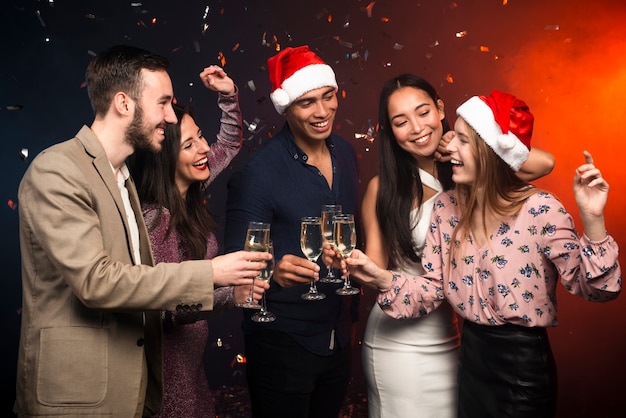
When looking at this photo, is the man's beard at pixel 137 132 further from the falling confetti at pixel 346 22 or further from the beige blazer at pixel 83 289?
the falling confetti at pixel 346 22

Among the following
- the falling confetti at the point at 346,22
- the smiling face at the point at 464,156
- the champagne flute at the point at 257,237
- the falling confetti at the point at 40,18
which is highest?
the falling confetti at the point at 346,22

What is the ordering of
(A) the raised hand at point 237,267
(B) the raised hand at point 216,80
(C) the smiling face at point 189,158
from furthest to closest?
1. (B) the raised hand at point 216,80
2. (C) the smiling face at point 189,158
3. (A) the raised hand at point 237,267

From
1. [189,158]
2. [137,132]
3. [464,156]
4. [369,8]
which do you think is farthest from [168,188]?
[369,8]

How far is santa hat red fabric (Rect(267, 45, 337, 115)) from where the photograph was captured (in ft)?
10.5

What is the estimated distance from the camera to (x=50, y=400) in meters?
2.16

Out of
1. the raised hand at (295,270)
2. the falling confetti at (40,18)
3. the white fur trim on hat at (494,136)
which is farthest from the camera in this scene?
the falling confetti at (40,18)

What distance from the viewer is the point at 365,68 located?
4996mm

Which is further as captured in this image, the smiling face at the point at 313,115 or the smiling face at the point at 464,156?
the smiling face at the point at 313,115

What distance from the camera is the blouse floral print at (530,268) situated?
7.11 feet

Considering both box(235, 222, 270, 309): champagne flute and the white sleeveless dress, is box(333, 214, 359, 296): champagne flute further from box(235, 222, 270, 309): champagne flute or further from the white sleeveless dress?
the white sleeveless dress

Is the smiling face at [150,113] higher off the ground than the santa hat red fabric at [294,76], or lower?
lower

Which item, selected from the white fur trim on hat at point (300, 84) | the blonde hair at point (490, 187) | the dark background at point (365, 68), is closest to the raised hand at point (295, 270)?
the blonde hair at point (490, 187)

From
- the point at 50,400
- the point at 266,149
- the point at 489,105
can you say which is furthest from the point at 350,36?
the point at 50,400

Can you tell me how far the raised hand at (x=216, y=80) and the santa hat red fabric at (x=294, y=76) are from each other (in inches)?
8.9
